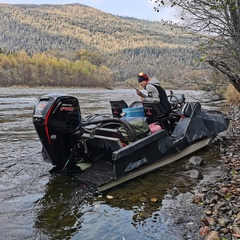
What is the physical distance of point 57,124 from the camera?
205 inches

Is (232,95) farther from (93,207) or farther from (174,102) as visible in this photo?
(93,207)

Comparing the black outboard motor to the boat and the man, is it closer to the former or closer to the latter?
the boat

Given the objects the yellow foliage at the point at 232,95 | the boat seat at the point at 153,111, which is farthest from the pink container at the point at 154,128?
the yellow foliage at the point at 232,95

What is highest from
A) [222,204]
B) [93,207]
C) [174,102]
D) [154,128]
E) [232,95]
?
[174,102]

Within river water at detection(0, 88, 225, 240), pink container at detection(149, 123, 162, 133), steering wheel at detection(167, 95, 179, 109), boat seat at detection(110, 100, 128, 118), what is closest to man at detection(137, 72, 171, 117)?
pink container at detection(149, 123, 162, 133)

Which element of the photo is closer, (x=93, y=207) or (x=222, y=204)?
(x=222, y=204)

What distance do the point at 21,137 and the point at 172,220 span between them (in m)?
6.94

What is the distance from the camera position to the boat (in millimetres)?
5137

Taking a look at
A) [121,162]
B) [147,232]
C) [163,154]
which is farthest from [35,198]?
[163,154]

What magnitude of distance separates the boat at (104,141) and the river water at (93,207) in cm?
24

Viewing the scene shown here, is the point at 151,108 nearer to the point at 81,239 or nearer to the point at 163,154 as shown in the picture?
the point at 163,154

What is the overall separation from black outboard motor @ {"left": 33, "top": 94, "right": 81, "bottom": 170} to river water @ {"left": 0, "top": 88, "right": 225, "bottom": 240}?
0.59 metres

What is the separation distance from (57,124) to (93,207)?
4.97 ft

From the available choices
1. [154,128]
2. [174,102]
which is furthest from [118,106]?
[154,128]
